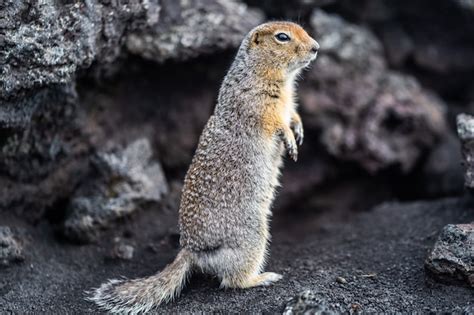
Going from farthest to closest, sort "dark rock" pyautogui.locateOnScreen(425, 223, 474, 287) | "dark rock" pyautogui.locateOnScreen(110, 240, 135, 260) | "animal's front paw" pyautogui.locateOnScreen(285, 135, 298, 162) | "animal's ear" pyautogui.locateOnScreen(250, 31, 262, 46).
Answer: "dark rock" pyautogui.locateOnScreen(110, 240, 135, 260) < "animal's ear" pyautogui.locateOnScreen(250, 31, 262, 46) < "animal's front paw" pyautogui.locateOnScreen(285, 135, 298, 162) < "dark rock" pyautogui.locateOnScreen(425, 223, 474, 287)

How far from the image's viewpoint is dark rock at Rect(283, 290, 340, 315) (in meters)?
4.95

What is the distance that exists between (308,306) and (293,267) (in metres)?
1.41

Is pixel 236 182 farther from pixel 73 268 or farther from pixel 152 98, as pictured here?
pixel 152 98

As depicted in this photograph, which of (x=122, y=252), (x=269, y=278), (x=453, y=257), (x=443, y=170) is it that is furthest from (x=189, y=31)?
(x=443, y=170)

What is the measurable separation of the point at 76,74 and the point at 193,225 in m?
2.27

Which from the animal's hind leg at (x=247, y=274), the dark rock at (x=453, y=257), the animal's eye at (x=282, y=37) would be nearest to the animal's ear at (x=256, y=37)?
the animal's eye at (x=282, y=37)

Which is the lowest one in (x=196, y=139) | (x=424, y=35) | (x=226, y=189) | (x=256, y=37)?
(x=196, y=139)

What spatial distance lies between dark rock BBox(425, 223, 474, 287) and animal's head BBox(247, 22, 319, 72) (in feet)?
7.58

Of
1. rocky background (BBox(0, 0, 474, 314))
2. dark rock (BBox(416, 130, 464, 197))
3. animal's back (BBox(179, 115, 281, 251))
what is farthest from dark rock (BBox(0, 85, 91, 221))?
dark rock (BBox(416, 130, 464, 197))

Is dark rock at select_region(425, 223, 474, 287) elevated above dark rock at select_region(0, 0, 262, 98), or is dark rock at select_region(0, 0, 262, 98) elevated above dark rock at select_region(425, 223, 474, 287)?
dark rock at select_region(0, 0, 262, 98)

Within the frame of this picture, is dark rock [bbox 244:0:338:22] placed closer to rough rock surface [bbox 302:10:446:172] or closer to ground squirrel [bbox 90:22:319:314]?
rough rock surface [bbox 302:10:446:172]

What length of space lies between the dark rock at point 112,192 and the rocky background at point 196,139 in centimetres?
2

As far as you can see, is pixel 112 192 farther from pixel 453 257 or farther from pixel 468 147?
pixel 468 147

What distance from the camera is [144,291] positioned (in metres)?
5.69
